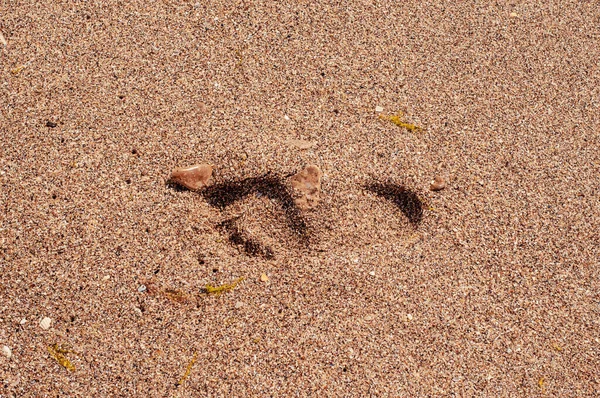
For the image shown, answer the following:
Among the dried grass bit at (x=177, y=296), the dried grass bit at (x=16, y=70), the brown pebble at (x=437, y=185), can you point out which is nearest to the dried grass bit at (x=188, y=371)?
the dried grass bit at (x=177, y=296)

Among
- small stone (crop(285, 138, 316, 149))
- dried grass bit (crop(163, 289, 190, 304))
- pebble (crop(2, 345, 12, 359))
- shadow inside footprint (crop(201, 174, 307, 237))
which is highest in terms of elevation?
small stone (crop(285, 138, 316, 149))

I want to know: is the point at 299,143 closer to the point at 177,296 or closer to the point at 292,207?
the point at 292,207

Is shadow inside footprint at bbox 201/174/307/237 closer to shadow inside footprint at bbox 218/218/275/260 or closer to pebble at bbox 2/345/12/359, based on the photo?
Answer: shadow inside footprint at bbox 218/218/275/260

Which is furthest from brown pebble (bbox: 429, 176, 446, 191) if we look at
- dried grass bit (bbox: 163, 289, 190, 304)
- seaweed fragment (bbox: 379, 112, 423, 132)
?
dried grass bit (bbox: 163, 289, 190, 304)

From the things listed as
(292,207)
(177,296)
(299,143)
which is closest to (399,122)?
(299,143)

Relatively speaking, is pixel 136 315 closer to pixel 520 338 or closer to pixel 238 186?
pixel 238 186

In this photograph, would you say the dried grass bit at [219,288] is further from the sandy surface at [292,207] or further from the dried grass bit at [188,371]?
the dried grass bit at [188,371]
